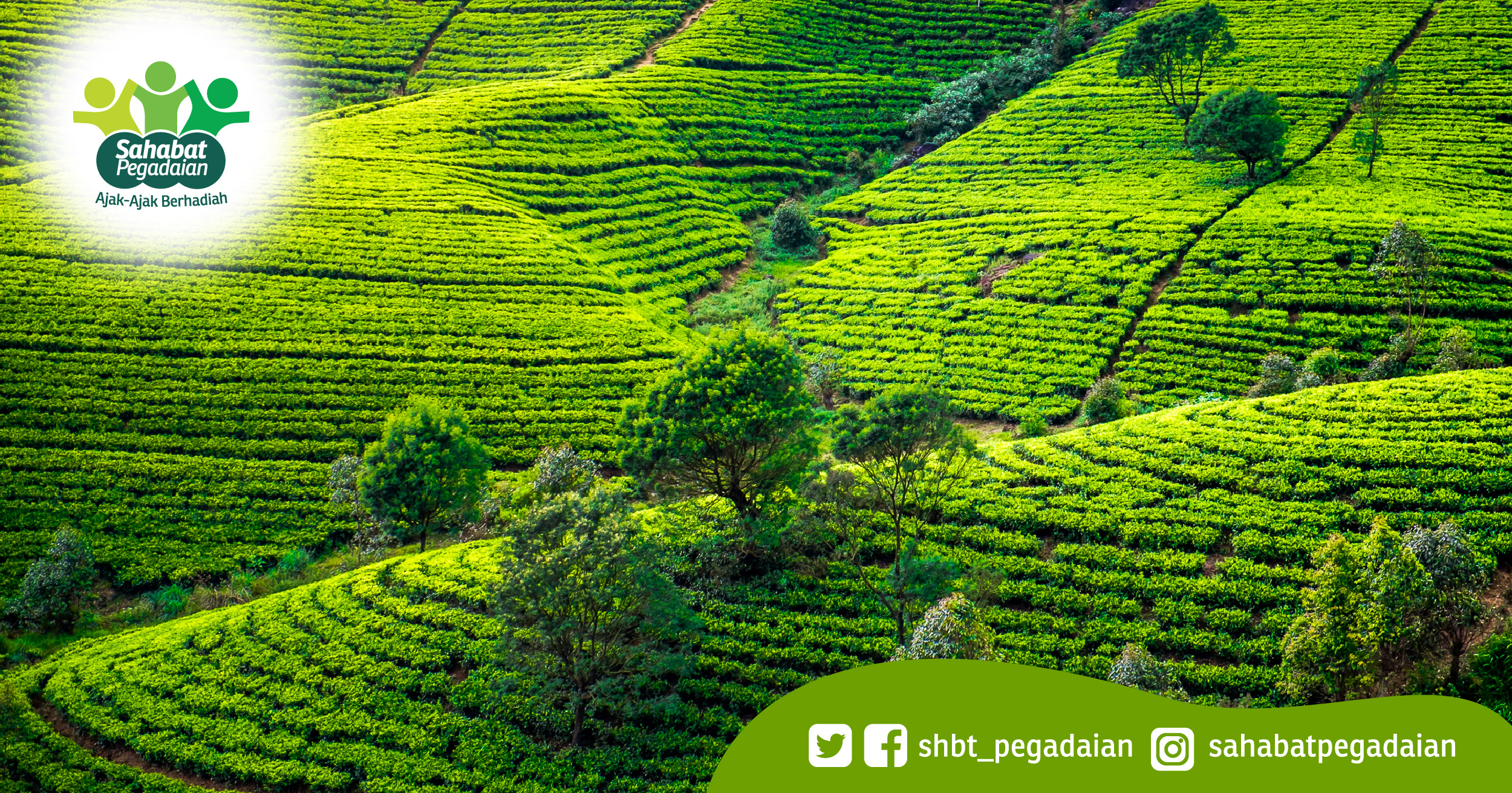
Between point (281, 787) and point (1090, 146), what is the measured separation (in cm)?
6375

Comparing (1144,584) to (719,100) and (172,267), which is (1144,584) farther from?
(719,100)

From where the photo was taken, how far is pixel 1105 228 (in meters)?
53.4

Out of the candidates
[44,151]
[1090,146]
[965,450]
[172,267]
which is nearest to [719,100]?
[1090,146]

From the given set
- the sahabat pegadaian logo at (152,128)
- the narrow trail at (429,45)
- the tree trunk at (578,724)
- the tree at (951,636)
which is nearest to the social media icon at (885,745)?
the tree at (951,636)

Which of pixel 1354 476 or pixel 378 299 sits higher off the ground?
pixel 378 299

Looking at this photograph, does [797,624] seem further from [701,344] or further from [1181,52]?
[1181,52]

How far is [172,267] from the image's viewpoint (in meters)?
49.8

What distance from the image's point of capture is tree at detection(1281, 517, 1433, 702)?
20016 millimetres

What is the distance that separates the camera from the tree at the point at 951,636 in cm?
2094

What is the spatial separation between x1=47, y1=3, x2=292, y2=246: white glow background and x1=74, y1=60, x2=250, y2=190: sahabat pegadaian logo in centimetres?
44

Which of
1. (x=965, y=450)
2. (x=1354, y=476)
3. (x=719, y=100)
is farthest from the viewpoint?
(x=719, y=100)

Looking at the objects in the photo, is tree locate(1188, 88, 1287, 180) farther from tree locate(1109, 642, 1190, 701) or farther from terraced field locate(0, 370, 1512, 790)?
tree locate(1109, 642, 1190, 701)

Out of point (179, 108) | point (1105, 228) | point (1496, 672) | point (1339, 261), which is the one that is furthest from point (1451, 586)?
point (179, 108)

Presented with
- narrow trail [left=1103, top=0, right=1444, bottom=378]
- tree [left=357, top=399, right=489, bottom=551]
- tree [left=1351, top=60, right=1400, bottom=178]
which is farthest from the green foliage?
tree [left=1351, top=60, right=1400, bottom=178]
